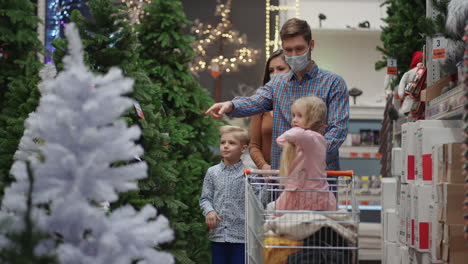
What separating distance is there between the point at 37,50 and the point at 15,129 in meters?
2.26

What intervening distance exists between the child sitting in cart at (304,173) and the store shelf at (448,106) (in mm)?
831

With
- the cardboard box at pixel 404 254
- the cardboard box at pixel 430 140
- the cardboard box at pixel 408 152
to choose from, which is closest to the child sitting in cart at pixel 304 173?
the cardboard box at pixel 430 140

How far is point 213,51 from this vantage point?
11.1 meters

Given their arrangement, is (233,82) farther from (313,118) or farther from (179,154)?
(313,118)

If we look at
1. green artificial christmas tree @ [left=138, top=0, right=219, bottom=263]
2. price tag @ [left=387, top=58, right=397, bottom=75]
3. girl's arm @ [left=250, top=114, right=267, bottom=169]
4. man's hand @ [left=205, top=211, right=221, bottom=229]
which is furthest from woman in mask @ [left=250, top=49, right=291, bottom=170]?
price tag @ [left=387, top=58, right=397, bottom=75]

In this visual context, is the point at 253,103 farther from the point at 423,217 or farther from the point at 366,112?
the point at 366,112

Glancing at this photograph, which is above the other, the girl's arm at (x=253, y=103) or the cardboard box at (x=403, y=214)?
the girl's arm at (x=253, y=103)

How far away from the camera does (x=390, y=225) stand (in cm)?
595

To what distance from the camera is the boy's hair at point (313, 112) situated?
2.99 meters

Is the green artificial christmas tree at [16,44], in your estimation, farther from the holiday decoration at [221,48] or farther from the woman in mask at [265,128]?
the holiday decoration at [221,48]

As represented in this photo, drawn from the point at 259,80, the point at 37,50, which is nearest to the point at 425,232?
the point at 37,50

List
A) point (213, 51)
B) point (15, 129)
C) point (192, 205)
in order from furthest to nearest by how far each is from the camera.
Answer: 1. point (213, 51)
2. point (192, 205)
3. point (15, 129)

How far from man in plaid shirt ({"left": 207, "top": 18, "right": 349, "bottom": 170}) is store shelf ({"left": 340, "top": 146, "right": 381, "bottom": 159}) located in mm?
6315

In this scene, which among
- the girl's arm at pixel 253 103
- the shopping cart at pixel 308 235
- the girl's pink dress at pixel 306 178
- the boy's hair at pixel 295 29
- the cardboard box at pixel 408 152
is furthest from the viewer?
the cardboard box at pixel 408 152
